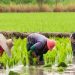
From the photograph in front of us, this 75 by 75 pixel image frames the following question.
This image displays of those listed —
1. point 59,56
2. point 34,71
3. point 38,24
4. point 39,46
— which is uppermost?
point 38,24

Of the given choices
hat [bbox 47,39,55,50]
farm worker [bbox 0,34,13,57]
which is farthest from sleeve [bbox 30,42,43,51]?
farm worker [bbox 0,34,13,57]

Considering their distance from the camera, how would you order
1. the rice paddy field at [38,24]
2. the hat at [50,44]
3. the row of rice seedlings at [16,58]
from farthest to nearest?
the rice paddy field at [38,24]
the hat at [50,44]
the row of rice seedlings at [16,58]

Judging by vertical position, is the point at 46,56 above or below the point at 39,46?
below

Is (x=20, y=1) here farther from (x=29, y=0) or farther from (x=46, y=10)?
(x=46, y=10)

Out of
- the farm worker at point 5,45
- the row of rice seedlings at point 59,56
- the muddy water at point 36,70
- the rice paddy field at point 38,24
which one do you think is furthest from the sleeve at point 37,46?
the rice paddy field at point 38,24

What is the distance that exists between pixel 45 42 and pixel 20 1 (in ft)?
96.0

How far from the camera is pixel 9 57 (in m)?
6.65

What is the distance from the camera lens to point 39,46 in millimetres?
6977

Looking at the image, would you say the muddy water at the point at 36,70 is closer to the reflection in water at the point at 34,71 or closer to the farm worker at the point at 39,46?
the reflection in water at the point at 34,71

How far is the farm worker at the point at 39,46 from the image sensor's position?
6.96m

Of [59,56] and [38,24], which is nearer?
[59,56]

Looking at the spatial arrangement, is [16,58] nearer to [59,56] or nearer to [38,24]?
[59,56]

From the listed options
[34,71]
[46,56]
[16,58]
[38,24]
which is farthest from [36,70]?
[38,24]

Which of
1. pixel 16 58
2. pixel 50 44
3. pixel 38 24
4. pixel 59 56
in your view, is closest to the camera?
pixel 16 58
